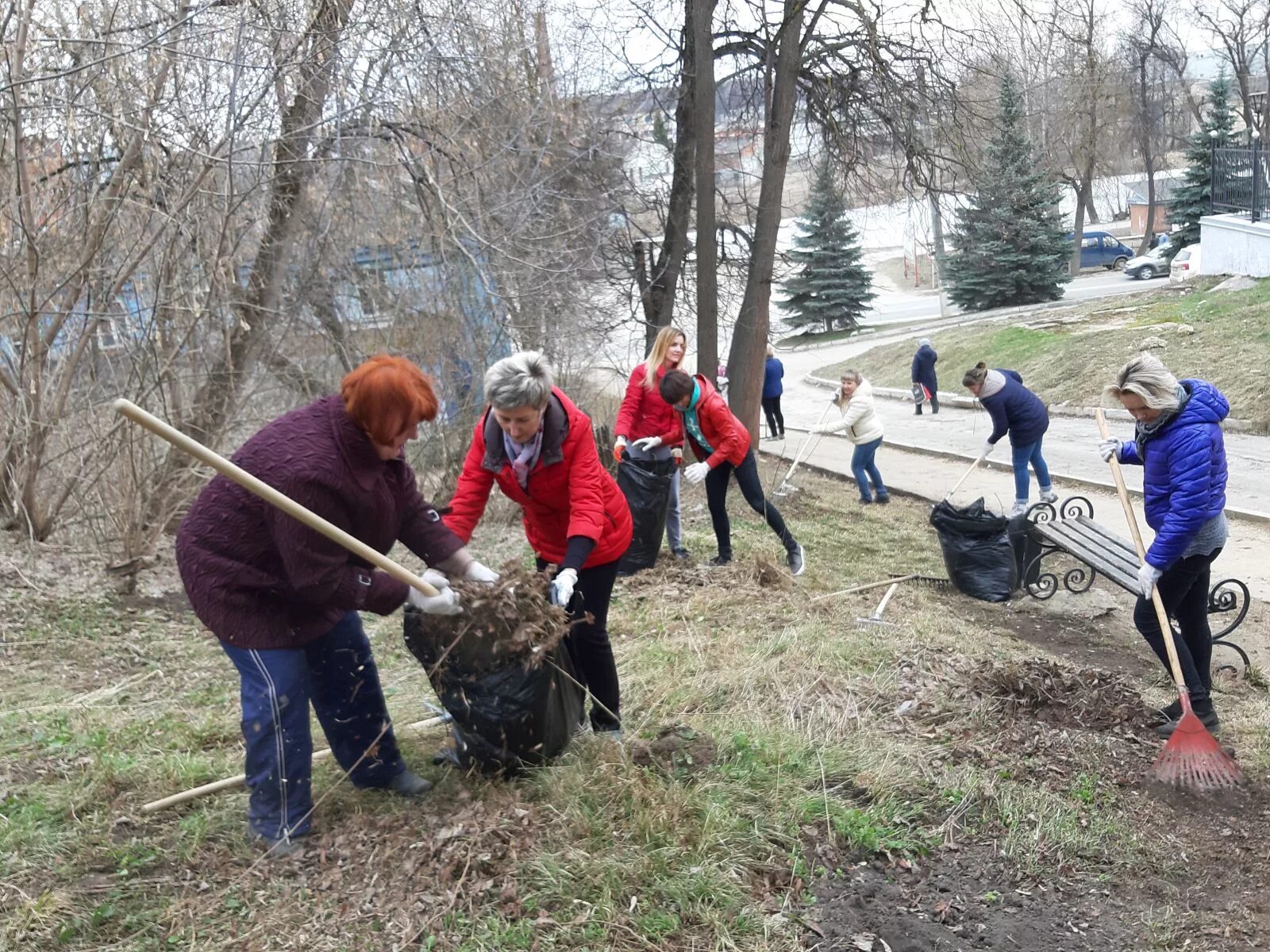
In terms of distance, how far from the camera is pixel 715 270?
11.7 m

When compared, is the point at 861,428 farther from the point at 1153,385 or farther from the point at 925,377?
the point at 925,377

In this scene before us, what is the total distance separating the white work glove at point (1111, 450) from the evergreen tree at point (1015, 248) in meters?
22.4

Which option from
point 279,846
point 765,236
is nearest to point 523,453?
point 279,846

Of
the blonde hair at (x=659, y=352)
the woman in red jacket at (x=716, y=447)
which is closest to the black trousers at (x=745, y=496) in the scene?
the woman in red jacket at (x=716, y=447)

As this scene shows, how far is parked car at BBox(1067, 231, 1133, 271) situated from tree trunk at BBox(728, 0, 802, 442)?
1222 inches

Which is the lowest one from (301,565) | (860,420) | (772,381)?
(772,381)

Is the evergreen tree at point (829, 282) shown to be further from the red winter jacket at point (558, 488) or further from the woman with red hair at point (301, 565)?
the woman with red hair at point (301, 565)

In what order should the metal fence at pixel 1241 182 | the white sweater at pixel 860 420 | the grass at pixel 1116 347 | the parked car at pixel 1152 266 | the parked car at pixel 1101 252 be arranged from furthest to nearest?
the parked car at pixel 1101 252, the parked car at pixel 1152 266, the metal fence at pixel 1241 182, the grass at pixel 1116 347, the white sweater at pixel 860 420

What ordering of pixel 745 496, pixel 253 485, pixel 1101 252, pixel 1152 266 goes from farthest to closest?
pixel 1101 252 < pixel 1152 266 < pixel 745 496 < pixel 253 485

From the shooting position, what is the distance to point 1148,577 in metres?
4.42

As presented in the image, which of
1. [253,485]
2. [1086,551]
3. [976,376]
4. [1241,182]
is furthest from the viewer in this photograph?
[1241,182]

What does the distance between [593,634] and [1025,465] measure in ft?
20.7

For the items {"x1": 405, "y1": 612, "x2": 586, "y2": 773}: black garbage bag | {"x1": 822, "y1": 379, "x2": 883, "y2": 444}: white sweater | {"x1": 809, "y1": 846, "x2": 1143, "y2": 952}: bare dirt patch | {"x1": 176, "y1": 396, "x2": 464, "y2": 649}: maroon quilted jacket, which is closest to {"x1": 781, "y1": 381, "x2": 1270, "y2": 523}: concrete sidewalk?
{"x1": 822, "y1": 379, "x2": 883, "y2": 444}: white sweater

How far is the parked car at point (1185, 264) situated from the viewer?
24.0 meters
